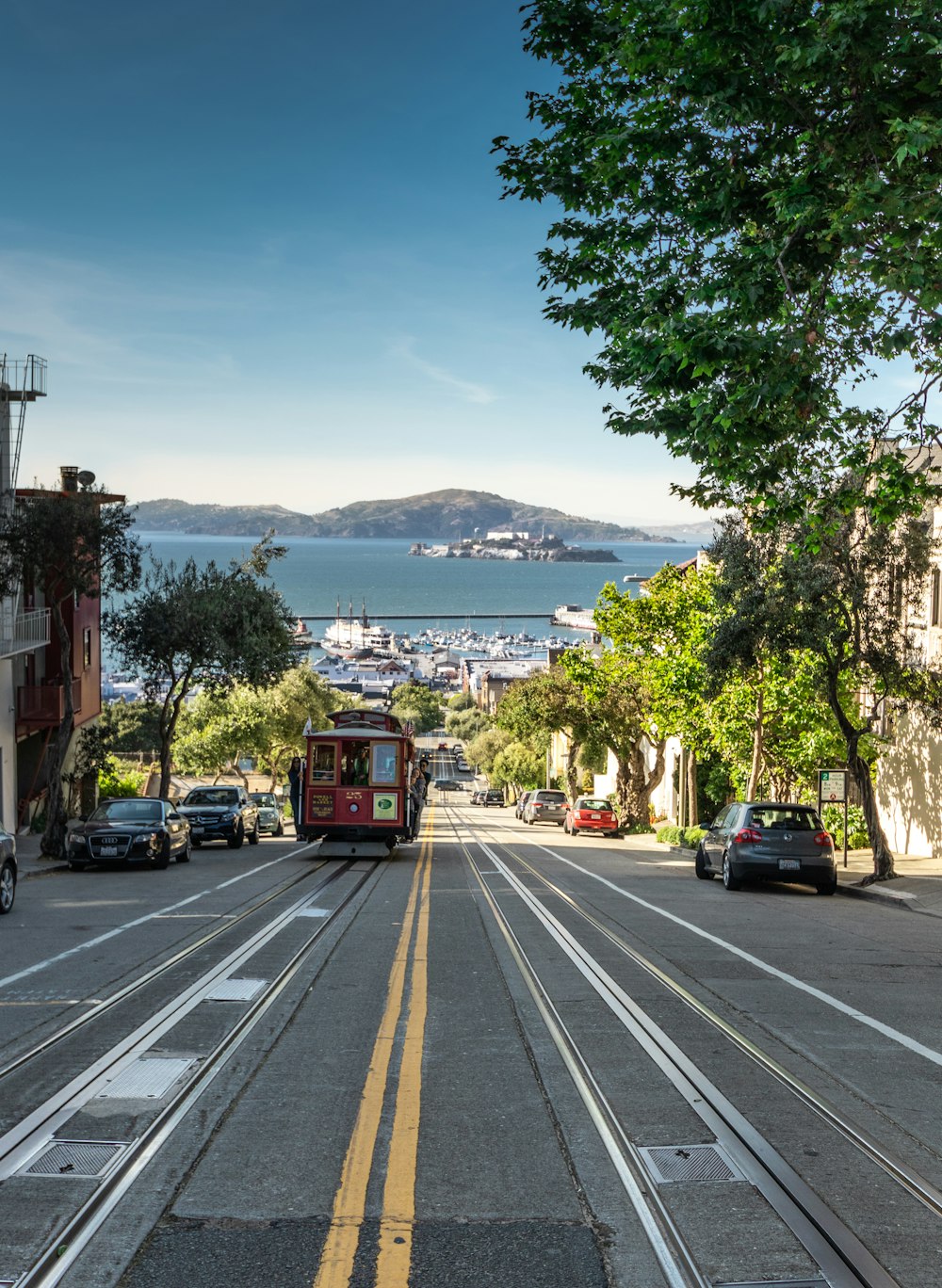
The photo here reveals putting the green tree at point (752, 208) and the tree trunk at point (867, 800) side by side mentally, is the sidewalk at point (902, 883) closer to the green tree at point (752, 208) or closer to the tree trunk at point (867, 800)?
the tree trunk at point (867, 800)

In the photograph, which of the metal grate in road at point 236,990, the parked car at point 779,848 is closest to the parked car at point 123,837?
the parked car at point 779,848

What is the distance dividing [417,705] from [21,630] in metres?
142

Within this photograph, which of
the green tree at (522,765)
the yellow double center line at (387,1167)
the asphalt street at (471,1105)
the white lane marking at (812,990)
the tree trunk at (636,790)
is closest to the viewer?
the yellow double center line at (387,1167)

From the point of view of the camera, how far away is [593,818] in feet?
153

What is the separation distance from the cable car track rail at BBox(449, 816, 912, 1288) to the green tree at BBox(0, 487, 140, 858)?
17.8m

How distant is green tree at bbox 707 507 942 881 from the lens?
22141 millimetres

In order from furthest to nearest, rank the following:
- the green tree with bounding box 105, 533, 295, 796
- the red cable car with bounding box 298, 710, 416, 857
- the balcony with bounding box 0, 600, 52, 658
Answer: the green tree with bounding box 105, 533, 295, 796 → the balcony with bounding box 0, 600, 52, 658 → the red cable car with bounding box 298, 710, 416, 857

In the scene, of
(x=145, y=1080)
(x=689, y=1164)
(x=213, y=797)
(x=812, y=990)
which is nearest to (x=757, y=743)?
(x=213, y=797)

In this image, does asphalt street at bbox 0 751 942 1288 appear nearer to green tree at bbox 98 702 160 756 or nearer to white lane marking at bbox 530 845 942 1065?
white lane marking at bbox 530 845 942 1065

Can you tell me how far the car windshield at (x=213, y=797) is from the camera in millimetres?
35781

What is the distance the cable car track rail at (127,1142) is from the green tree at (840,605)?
529 inches

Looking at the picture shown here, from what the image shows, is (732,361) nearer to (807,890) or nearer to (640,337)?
(640,337)

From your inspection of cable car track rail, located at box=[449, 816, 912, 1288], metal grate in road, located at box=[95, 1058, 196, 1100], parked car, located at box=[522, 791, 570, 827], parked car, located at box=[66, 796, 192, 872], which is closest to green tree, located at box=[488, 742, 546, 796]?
parked car, located at box=[522, 791, 570, 827]

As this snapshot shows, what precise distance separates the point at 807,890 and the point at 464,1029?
14.8 m
